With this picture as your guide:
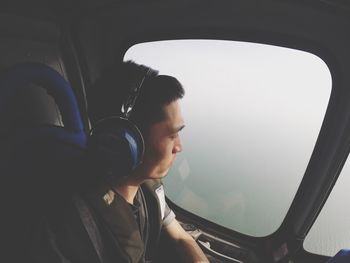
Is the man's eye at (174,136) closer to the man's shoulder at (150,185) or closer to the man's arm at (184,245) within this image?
the man's shoulder at (150,185)

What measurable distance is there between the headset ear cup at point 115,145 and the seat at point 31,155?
14 cm

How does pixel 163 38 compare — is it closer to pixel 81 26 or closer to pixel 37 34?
pixel 81 26

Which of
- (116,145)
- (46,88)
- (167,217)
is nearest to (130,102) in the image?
(116,145)

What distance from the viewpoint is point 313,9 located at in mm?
1013

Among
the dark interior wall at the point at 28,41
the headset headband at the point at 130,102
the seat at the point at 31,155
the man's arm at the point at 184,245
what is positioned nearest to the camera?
the seat at the point at 31,155

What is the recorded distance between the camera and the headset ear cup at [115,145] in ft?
2.58

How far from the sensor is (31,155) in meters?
0.82

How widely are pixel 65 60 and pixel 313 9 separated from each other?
44.4 inches

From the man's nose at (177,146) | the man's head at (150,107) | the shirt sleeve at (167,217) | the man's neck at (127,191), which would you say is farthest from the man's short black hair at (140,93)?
the shirt sleeve at (167,217)

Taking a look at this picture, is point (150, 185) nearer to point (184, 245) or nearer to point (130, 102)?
point (184, 245)

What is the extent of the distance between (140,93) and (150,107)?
63mm

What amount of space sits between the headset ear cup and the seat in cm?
14

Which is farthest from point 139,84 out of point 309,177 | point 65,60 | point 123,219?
point 309,177

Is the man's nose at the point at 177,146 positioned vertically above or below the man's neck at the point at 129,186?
above
